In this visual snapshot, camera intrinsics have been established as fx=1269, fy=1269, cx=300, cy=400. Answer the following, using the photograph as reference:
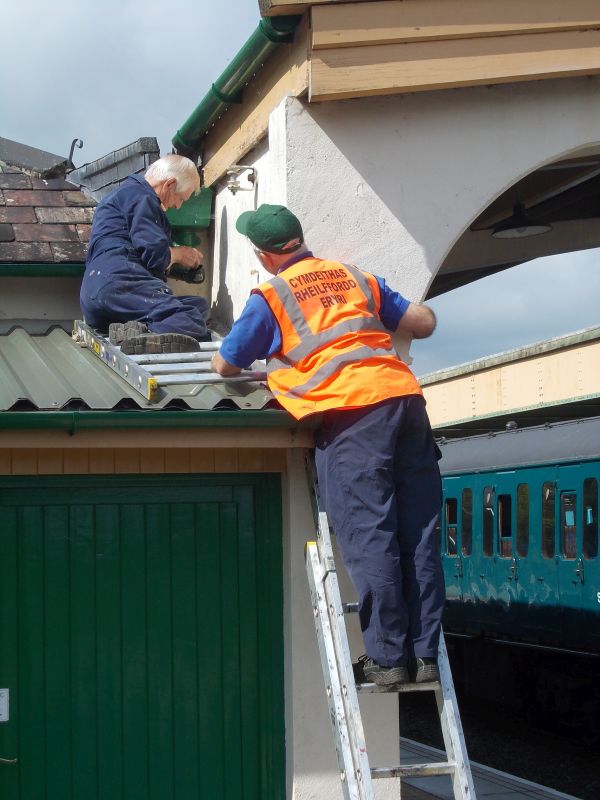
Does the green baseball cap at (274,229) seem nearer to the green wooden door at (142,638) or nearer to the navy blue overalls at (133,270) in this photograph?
the navy blue overalls at (133,270)

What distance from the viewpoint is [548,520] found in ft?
48.1

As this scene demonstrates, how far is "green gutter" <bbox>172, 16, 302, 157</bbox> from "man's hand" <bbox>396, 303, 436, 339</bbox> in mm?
1755

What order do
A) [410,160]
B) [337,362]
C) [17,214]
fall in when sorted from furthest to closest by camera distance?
[17,214]
[410,160]
[337,362]

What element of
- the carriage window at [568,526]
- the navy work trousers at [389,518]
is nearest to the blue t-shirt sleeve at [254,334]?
the navy work trousers at [389,518]

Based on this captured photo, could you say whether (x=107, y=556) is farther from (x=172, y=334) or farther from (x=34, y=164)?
(x=34, y=164)

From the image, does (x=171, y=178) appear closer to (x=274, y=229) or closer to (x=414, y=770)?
(x=274, y=229)

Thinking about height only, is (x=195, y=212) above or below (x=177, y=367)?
above

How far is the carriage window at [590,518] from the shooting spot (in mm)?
13492

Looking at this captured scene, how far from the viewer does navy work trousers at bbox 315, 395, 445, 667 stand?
5.57 meters

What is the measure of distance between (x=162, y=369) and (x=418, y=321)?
135 cm

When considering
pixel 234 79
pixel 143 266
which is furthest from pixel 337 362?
pixel 234 79

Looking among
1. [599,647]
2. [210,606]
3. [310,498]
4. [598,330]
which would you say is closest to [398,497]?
[310,498]

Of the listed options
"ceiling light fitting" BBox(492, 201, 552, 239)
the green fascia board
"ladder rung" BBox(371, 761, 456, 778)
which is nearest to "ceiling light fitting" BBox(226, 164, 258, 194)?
the green fascia board

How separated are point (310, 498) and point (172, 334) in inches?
45.0
